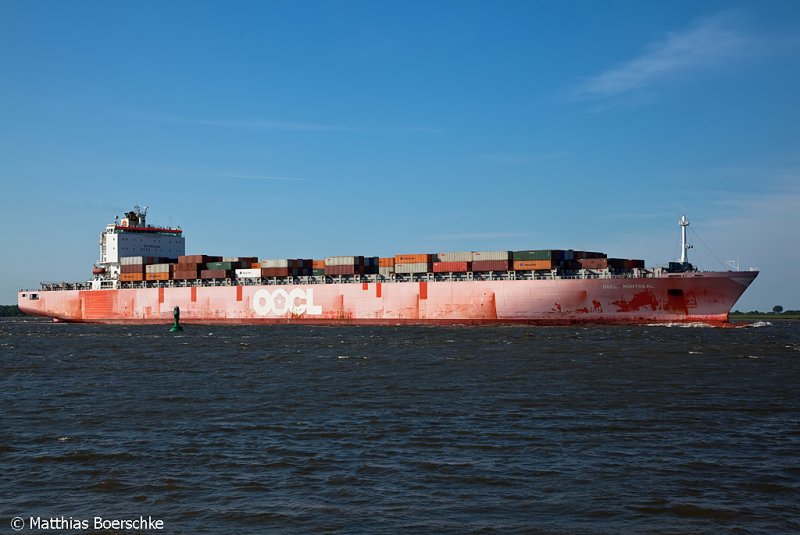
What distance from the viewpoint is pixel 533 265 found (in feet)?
165

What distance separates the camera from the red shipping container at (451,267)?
53166 millimetres

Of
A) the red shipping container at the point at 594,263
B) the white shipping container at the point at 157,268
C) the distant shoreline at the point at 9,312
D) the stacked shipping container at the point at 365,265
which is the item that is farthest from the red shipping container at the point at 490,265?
the distant shoreline at the point at 9,312

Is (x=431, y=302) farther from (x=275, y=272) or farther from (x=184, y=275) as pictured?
(x=184, y=275)


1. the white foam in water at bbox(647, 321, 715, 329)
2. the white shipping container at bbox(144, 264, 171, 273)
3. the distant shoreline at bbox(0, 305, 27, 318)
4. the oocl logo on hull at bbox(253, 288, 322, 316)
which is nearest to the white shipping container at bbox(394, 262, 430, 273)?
the oocl logo on hull at bbox(253, 288, 322, 316)

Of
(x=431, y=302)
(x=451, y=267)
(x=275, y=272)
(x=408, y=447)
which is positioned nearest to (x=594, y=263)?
(x=451, y=267)

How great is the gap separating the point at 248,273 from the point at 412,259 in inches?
632

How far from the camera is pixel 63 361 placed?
30.3m

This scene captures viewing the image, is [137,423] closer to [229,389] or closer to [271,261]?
[229,389]

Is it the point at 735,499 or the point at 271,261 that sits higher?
the point at 271,261

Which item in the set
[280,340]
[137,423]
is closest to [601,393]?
[137,423]

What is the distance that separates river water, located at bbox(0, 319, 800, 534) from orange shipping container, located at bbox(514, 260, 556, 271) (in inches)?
909

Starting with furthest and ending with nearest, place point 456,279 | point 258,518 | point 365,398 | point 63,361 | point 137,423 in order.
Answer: point 456,279 → point 63,361 → point 365,398 → point 137,423 → point 258,518

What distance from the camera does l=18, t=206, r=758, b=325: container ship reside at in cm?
4578

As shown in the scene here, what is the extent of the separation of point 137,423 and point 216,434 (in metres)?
2.44
